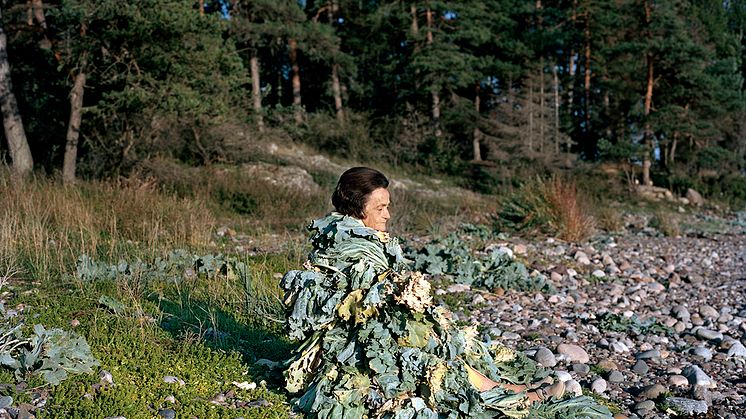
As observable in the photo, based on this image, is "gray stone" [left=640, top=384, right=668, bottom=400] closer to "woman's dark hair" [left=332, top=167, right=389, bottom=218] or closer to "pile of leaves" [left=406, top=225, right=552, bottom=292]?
"woman's dark hair" [left=332, top=167, right=389, bottom=218]

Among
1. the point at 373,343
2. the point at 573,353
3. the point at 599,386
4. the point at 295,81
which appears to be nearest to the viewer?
the point at 373,343

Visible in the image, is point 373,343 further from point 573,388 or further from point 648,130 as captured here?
point 648,130

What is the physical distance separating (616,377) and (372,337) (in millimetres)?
2206

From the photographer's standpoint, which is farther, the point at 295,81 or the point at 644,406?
the point at 295,81

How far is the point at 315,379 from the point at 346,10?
26252 mm

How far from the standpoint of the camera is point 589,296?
7453 millimetres

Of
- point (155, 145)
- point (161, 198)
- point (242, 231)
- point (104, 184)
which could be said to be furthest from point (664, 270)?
point (155, 145)

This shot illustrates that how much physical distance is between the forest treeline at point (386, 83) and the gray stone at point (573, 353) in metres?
9.65

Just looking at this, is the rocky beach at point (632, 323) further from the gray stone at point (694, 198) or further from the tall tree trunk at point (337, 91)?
the tall tree trunk at point (337, 91)

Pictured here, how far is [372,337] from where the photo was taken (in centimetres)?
338

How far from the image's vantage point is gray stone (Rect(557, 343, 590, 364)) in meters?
5.12

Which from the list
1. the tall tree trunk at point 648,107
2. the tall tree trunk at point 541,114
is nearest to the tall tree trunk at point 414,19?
the tall tree trunk at point 541,114

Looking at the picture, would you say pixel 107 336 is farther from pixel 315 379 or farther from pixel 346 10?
pixel 346 10

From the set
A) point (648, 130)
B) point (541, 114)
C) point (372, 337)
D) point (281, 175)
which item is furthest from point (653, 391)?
point (541, 114)
